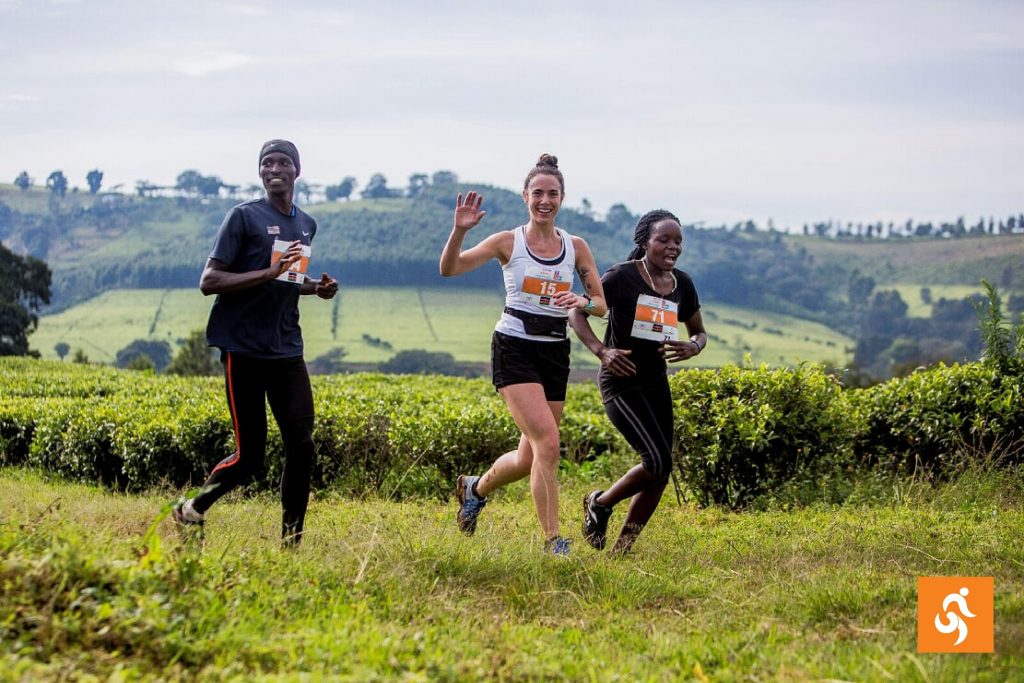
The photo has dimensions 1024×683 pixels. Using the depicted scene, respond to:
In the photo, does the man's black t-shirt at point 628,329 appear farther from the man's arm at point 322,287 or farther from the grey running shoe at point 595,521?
the man's arm at point 322,287

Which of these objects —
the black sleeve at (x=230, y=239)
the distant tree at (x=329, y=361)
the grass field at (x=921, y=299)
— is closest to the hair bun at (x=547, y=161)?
the black sleeve at (x=230, y=239)

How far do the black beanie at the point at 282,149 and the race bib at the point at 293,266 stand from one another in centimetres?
48

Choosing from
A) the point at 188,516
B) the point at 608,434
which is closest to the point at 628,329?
the point at 188,516

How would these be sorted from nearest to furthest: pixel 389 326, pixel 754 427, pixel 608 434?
pixel 754 427, pixel 608 434, pixel 389 326

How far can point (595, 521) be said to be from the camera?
7047mm

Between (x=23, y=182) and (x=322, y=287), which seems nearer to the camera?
(x=322, y=287)

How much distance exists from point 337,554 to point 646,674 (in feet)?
6.53

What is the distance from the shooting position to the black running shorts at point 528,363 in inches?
256

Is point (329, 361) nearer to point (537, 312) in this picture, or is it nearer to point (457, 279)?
point (457, 279)

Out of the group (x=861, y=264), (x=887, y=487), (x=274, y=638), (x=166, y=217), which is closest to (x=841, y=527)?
(x=887, y=487)

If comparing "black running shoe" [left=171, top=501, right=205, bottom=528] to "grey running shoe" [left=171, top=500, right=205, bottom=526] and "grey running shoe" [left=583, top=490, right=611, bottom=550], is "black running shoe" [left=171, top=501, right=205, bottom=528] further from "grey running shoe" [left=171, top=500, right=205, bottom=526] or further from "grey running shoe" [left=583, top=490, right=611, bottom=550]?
"grey running shoe" [left=583, top=490, right=611, bottom=550]

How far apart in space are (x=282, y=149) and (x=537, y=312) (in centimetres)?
178

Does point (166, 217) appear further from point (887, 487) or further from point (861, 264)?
point (887, 487)

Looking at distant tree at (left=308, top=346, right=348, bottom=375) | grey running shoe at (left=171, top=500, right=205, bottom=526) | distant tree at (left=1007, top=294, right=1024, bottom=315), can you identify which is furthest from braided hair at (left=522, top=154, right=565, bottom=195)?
distant tree at (left=1007, top=294, right=1024, bottom=315)
